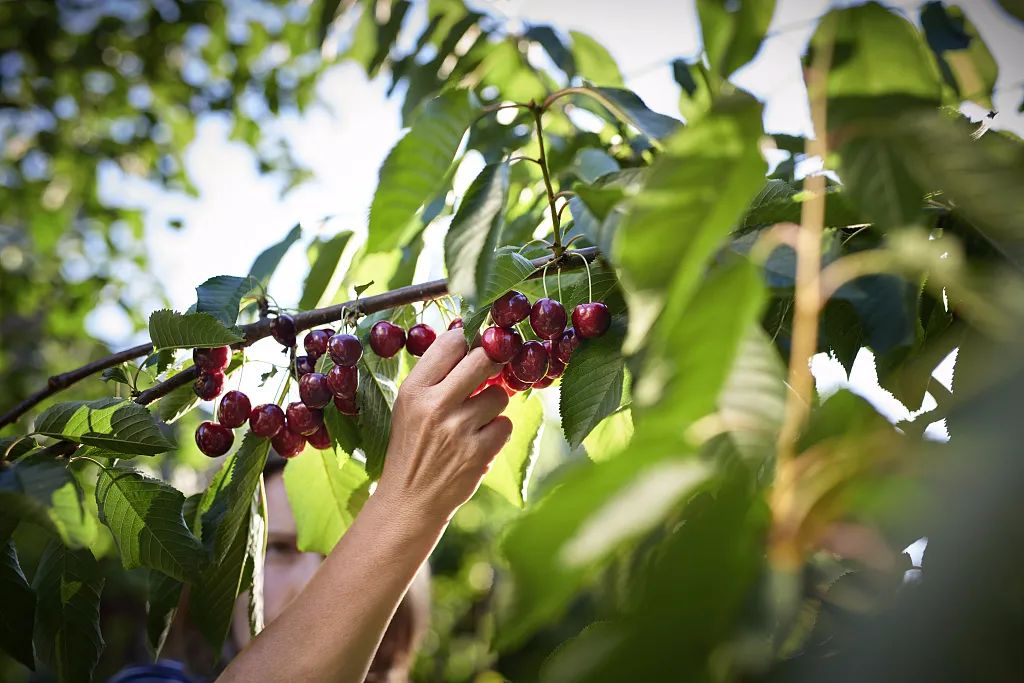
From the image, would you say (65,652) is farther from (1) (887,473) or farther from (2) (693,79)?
(2) (693,79)

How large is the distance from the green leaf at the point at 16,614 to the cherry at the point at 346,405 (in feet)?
1.30

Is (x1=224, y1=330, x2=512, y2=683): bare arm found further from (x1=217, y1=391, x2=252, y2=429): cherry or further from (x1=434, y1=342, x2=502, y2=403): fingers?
(x1=217, y1=391, x2=252, y2=429): cherry

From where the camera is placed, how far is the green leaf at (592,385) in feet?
2.50

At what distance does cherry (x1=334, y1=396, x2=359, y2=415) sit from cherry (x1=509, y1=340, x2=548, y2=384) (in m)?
0.25

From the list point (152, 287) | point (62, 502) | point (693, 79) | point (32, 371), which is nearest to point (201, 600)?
point (62, 502)

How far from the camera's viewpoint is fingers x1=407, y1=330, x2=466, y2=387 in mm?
927

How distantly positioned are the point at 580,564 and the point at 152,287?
4.82 meters

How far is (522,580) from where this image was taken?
13.2 inches

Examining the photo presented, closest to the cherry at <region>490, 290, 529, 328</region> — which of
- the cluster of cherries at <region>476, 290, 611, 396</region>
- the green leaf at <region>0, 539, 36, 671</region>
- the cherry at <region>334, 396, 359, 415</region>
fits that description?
the cluster of cherries at <region>476, 290, 611, 396</region>

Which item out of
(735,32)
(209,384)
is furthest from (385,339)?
(735,32)

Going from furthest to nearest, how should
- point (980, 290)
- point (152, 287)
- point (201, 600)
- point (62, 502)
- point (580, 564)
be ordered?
point (152, 287) < point (201, 600) < point (62, 502) < point (980, 290) < point (580, 564)

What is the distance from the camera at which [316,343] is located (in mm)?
1024

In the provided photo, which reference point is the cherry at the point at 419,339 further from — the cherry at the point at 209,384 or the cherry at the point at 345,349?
the cherry at the point at 209,384

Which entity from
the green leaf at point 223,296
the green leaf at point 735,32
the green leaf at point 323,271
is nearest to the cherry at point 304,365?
the green leaf at point 223,296
